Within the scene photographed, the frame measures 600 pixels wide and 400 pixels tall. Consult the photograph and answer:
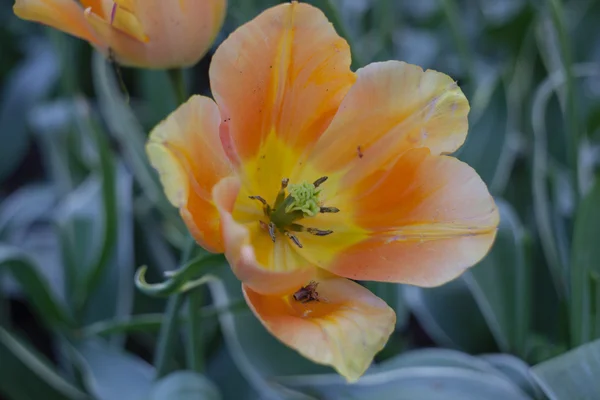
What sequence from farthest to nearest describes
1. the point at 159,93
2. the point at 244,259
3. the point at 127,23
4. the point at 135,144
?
the point at 159,93 < the point at 135,144 < the point at 127,23 < the point at 244,259

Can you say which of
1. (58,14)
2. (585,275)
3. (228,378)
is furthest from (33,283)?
(585,275)

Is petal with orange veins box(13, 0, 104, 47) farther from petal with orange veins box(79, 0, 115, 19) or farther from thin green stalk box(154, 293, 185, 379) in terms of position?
thin green stalk box(154, 293, 185, 379)

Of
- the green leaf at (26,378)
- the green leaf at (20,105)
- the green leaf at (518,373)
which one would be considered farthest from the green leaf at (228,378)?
the green leaf at (20,105)

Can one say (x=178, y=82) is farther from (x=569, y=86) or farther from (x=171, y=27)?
(x=569, y=86)

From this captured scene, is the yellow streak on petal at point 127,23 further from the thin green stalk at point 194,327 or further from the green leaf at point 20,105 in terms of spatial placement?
the green leaf at point 20,105

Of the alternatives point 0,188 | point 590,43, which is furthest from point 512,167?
point 0,188

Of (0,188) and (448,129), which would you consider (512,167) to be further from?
(0,188)
